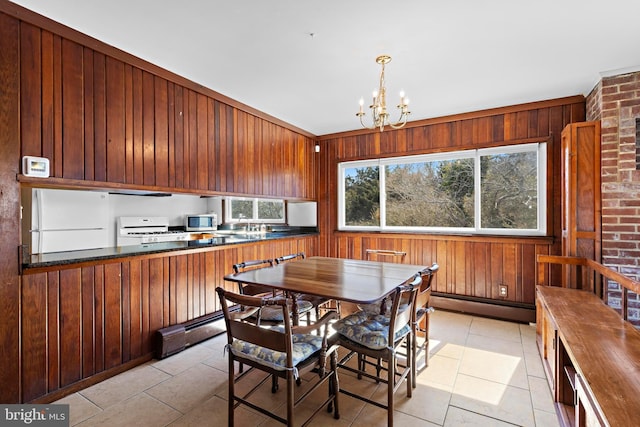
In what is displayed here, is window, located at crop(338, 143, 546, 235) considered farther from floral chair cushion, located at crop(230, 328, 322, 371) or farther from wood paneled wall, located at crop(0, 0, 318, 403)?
floral chair cushion, located at crop(230, 328, 322, 371)

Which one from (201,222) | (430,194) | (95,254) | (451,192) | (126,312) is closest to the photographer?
(95,254)

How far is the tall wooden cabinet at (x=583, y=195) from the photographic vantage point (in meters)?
2.87

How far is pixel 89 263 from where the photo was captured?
2217mm

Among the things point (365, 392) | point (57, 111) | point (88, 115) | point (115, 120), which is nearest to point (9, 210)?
point (57, 111)

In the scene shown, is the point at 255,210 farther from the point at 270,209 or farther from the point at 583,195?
the point at 583,195

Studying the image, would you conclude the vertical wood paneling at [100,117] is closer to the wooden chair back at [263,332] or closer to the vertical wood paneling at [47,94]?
the vertical wood paneling at [47,94]

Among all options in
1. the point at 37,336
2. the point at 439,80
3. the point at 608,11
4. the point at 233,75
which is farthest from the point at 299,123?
the point at 37,336

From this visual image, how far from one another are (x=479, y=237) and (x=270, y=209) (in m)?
3.24

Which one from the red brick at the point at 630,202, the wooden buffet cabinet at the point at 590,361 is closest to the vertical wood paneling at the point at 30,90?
the wooden buffet cabinet at the point at 590,361

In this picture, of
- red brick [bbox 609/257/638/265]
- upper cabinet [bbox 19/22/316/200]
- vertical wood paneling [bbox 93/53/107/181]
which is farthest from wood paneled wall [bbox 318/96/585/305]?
vertical wood paneling [bbox 93/53/107/181]

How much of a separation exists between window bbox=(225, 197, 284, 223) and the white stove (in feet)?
2.79

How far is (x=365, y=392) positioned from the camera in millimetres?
2148

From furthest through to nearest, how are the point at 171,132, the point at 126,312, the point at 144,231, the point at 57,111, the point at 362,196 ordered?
the point at 362,196, the point at 144,231, the point at 171,132, the point at 126,312, the point at 57,111

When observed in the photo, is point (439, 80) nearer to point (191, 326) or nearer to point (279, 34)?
point (279, 34)
